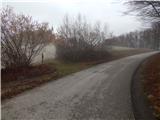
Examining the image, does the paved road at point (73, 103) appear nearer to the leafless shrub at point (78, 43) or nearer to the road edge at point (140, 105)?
the road edge at point (140, 105)

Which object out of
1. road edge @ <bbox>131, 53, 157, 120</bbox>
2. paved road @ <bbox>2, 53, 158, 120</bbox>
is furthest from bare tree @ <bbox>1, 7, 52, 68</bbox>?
road edge @ <bbox>131, 53, 157, 120</bbox>

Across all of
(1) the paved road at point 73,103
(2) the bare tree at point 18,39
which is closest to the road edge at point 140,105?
(1) the paved road at point 73,103

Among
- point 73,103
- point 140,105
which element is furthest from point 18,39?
point 140,105

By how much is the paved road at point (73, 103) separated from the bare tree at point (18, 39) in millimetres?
5970

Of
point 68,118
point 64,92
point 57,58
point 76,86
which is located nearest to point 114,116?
point 68,118

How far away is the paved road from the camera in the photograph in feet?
21.6

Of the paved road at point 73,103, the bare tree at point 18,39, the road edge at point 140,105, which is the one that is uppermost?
the bare tree at point 18,39

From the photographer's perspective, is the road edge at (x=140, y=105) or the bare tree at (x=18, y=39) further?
the bare tree at (x=18, y=39)

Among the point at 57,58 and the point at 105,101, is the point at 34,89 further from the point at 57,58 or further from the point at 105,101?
the point at 57,58

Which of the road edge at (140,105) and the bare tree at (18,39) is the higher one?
the bare tree at (18,39)

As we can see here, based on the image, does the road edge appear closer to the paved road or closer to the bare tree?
the paved road

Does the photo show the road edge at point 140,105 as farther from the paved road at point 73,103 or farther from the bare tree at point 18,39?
the bare tree at point 18,39

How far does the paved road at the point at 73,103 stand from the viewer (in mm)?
6578

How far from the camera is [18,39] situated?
16125mm
